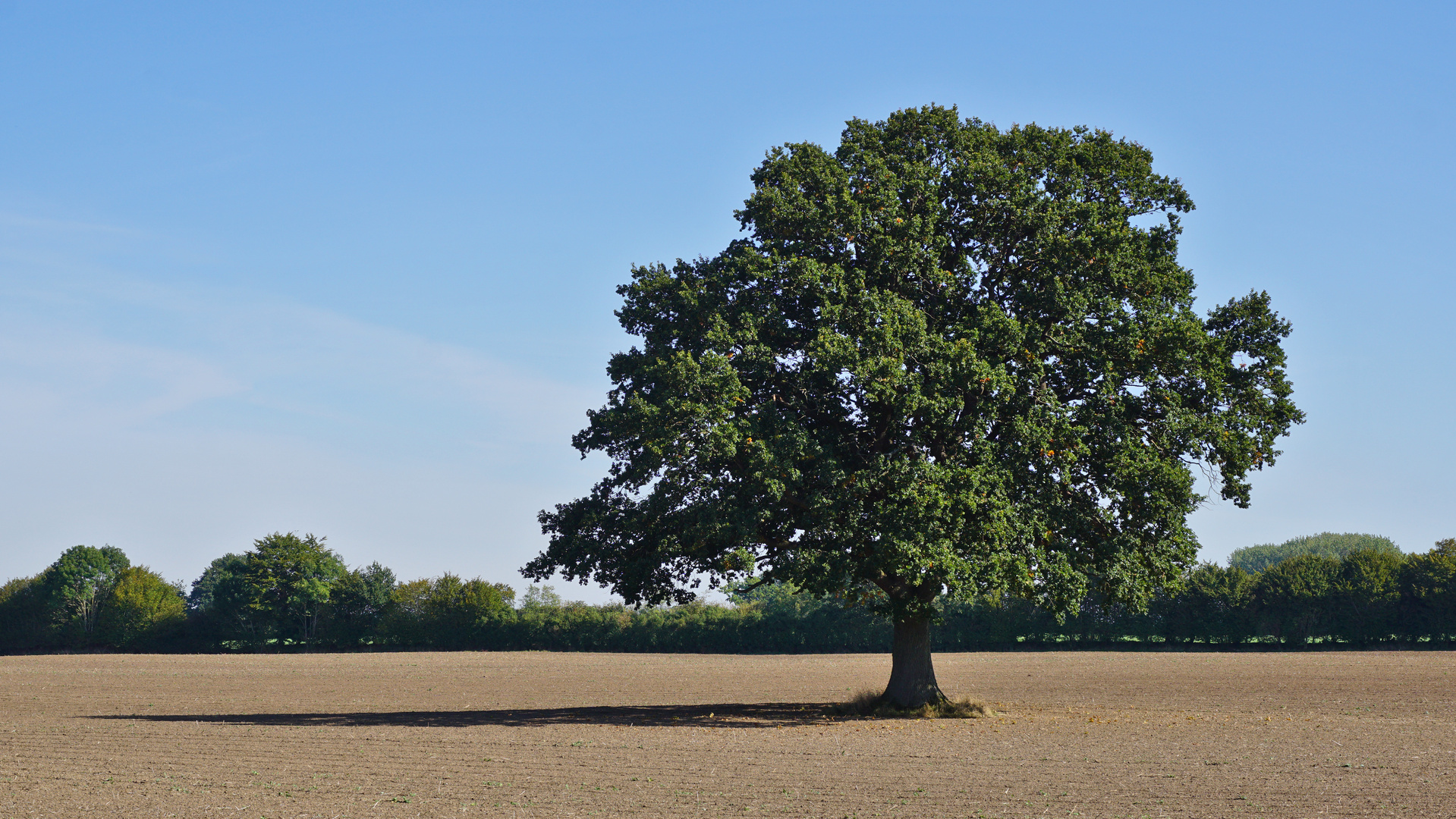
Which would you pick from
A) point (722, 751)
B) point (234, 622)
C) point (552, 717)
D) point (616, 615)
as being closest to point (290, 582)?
point (234, 622)

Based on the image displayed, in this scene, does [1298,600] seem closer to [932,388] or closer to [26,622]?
[932,388]

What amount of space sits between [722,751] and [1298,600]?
230 feet

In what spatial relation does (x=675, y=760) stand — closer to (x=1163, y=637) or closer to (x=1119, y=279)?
(x=1119, y=279)

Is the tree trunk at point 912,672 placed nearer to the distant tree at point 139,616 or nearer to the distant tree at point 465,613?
the distant tree at point 465,613

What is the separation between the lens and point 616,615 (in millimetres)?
89375

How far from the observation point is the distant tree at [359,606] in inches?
3765

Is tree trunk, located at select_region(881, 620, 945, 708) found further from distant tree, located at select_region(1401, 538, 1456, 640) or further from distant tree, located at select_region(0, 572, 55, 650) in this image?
distant tree, located at select_region(0, 572, 55, 650)

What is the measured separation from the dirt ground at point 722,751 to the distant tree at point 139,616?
5671cm

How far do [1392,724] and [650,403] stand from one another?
787 inches

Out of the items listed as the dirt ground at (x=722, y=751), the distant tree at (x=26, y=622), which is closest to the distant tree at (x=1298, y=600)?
the dirt ground at (x=722, y=751)

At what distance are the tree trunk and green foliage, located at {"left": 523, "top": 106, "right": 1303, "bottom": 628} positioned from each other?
1285 mm

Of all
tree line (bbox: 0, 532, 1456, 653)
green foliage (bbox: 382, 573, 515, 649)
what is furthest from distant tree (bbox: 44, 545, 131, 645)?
green foliage (bbox: 382, 573, 515, 649)

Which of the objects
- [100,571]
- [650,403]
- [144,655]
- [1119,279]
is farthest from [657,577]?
[100,571]

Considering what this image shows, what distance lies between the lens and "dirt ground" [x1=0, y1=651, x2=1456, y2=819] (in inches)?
608
